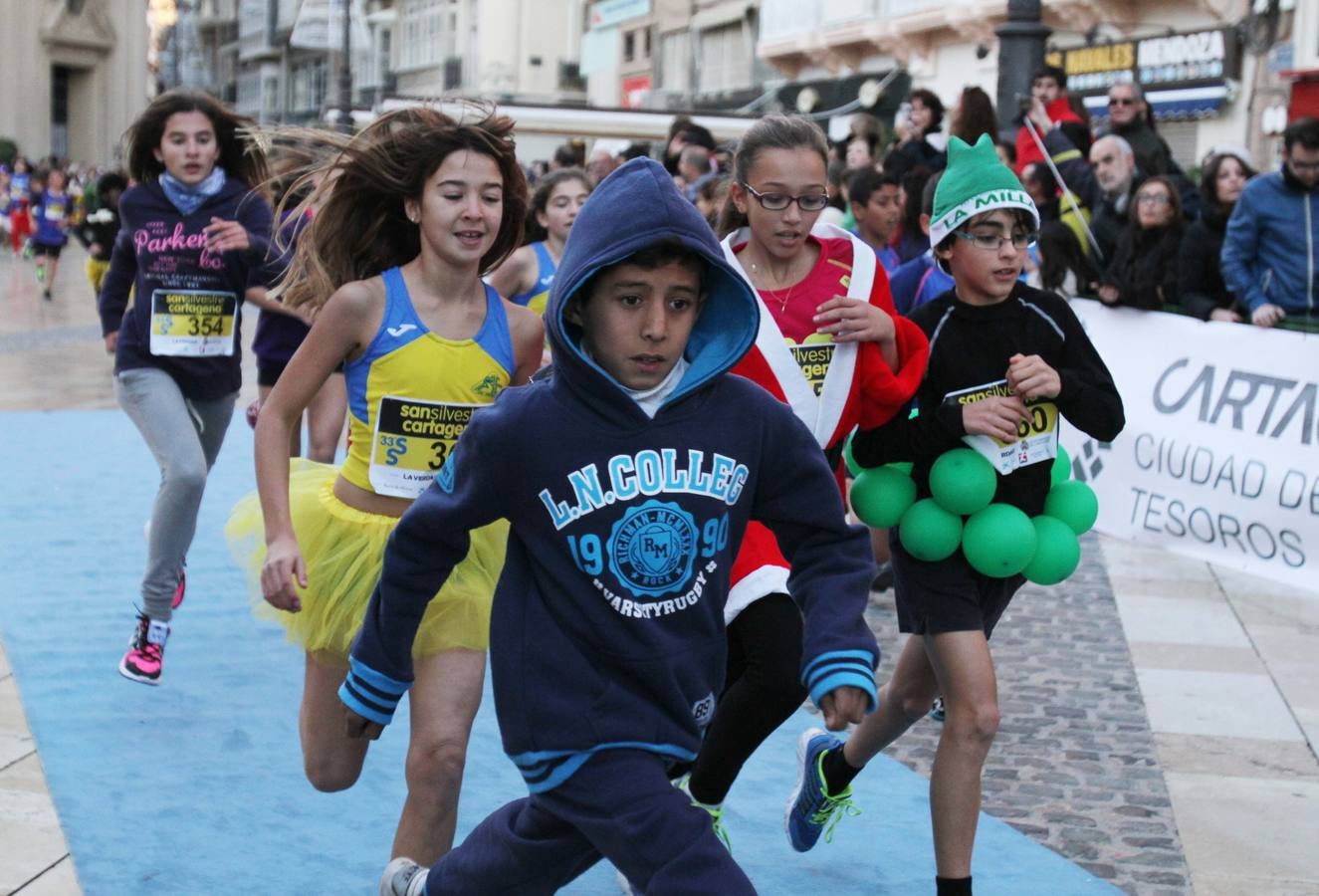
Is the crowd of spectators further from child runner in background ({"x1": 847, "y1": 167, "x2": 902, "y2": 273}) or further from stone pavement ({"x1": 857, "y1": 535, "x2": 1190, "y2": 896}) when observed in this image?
stone pavement ({"x1": 857, "y1": 535, "x2": 1190, "y2": 896})

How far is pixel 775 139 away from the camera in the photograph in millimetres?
4621

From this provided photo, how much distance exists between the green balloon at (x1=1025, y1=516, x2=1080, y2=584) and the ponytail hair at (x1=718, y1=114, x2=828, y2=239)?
107 cm

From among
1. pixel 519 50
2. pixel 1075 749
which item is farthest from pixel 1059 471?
pixel 519 50

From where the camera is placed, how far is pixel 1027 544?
14.6ft

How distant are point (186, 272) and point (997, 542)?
144 inches

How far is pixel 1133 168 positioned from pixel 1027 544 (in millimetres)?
7114

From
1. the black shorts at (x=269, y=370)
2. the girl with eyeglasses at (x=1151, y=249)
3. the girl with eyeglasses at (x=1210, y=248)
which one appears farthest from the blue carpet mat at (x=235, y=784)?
the girl with eyeglasses at (x=1151, y=249)

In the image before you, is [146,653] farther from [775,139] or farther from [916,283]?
[916,283]

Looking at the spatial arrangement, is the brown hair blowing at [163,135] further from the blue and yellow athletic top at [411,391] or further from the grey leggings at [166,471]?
the blue and yellow athletic top at [411,391]

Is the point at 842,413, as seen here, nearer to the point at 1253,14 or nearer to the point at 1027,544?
the point at 1027,544

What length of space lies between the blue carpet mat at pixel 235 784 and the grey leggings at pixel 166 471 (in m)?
0.39

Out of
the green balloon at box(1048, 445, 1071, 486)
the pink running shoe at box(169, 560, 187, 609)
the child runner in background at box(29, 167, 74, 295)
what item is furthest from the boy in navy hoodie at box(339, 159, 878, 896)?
the child runner in background at box(29, 167, 74, 295)

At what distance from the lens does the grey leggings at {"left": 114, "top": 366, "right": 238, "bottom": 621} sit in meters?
6.52

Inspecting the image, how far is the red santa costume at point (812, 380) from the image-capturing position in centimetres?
449
